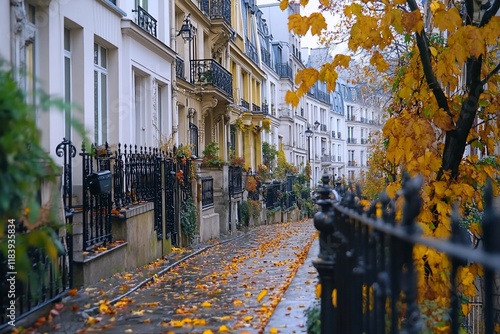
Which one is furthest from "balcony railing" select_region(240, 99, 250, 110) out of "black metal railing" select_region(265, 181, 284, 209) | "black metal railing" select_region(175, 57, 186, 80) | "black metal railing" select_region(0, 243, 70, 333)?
"black metal railing" select_region(0, 243, 70, 333)

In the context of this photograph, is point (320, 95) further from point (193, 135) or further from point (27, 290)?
point (27, 290)

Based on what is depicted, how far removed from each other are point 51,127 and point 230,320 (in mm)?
5383

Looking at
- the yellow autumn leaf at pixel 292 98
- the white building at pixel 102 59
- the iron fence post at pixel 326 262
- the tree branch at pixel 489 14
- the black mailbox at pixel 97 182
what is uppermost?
the white building at pixel 102 59

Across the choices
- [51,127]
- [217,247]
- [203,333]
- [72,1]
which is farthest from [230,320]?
[217,247]

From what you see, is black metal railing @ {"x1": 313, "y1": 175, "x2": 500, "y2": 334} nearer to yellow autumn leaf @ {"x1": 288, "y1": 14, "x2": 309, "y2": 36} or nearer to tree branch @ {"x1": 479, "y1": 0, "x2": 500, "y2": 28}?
yellow autumn leaf @ {"x1": 288, "y1": 14, "x2": 309, "y2": 36}

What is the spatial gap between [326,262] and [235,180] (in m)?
22.3

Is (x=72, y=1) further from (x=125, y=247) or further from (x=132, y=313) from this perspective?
(x=132, y=313)

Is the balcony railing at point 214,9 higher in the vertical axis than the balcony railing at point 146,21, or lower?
higher

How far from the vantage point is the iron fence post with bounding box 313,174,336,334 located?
167 inches

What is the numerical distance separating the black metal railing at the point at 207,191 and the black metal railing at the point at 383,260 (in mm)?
15313

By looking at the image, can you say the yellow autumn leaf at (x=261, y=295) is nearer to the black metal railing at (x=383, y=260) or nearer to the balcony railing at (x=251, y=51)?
the black metal railing at (x=383, y=260)

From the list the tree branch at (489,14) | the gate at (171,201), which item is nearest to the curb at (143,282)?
the gate at (171,201)

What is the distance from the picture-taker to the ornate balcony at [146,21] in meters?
16.9

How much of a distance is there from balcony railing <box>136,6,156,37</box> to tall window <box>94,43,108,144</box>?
6.81ft
